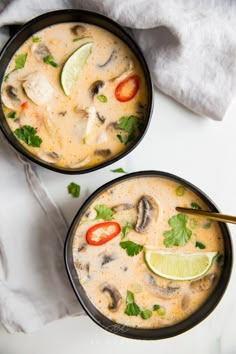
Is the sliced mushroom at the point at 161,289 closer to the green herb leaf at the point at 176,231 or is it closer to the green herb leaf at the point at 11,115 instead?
the green herb leaf at the point at 176,231

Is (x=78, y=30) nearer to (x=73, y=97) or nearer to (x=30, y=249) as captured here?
(x=73, y=97)

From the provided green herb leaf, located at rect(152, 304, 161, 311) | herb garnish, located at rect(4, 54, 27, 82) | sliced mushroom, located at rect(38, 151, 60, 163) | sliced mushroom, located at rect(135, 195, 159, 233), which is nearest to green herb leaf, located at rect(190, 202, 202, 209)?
sliced mushroom, located at rect(135, 195, 159, 233)

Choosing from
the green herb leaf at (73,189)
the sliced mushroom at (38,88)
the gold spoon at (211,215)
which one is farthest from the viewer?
the green herb leaf at (73,189)

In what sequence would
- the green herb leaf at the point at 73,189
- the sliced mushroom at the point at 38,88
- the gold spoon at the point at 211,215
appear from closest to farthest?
the gold spoon at the point at 211,215 → the sliced mushroom at the point at 38,88 → the green herb leaf at the point at 73,189

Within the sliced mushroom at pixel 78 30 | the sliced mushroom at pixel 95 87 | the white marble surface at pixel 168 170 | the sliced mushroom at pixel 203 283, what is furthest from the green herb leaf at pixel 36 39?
the sliced mushroom at pixel 203 283

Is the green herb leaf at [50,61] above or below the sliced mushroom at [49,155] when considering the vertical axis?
above

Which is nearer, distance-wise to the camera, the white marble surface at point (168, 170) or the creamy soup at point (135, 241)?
the creamy soup at point (135, 241)

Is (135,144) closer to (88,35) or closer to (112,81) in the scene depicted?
(112,81)

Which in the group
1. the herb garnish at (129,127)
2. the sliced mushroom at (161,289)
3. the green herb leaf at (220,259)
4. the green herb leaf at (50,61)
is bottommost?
the sliced mushroom at (161,289)
